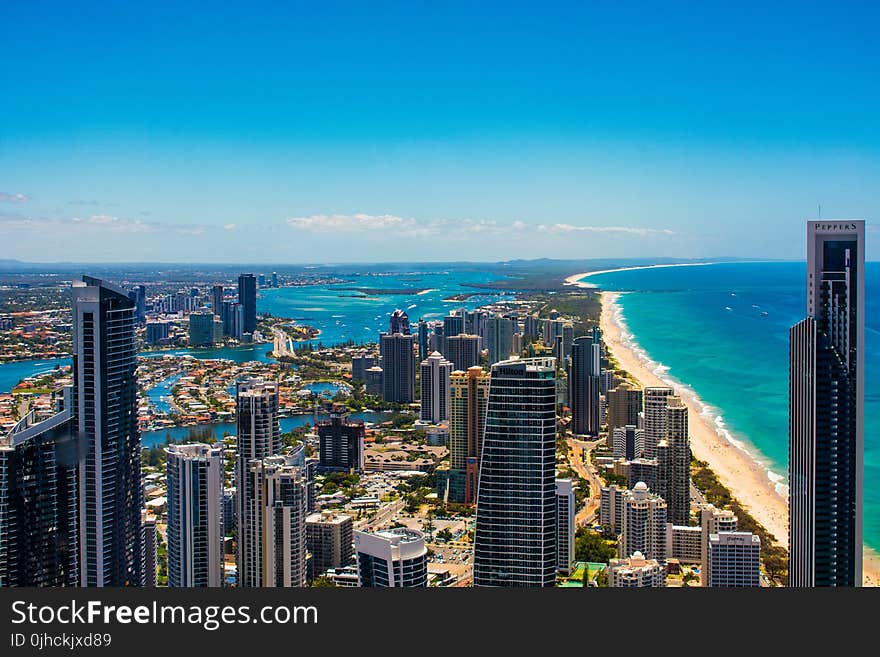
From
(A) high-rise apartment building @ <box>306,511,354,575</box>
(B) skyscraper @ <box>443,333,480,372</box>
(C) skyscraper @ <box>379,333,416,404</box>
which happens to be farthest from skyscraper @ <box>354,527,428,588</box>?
(C) skyscraper @ <box>379,333,416,404</box>

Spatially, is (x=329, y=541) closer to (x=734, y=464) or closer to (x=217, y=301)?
(x=734, y=464)

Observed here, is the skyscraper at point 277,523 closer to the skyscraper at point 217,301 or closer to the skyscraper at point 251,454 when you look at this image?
the skyscraper at point 251,454

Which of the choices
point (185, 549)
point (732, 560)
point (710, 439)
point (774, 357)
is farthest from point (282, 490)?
point (774, 357)

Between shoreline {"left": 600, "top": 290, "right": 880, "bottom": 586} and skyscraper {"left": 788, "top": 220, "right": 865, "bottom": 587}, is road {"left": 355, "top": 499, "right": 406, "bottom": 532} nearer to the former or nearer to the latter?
shoreline {"left": 600, "top": 290, "right": 880, "bottom": 586}

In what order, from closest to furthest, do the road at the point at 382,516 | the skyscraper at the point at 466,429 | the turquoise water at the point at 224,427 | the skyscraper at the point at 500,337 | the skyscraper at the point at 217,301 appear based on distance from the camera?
the turquoise water at the point at 224,427
the road at the point at 382,516
the skyscraper at the point at 466,429
the skyscraper at the point at 500,337
the skyscraper at the point at 217,301

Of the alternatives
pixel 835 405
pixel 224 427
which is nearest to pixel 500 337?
pixel 224 427

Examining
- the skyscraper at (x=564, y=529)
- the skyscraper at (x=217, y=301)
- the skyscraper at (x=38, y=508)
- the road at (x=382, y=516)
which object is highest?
the skyscraper at (x=217, y=301)

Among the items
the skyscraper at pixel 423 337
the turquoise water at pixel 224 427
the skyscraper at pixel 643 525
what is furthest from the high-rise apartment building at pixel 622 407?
the skyscraper at pixel 423 337
